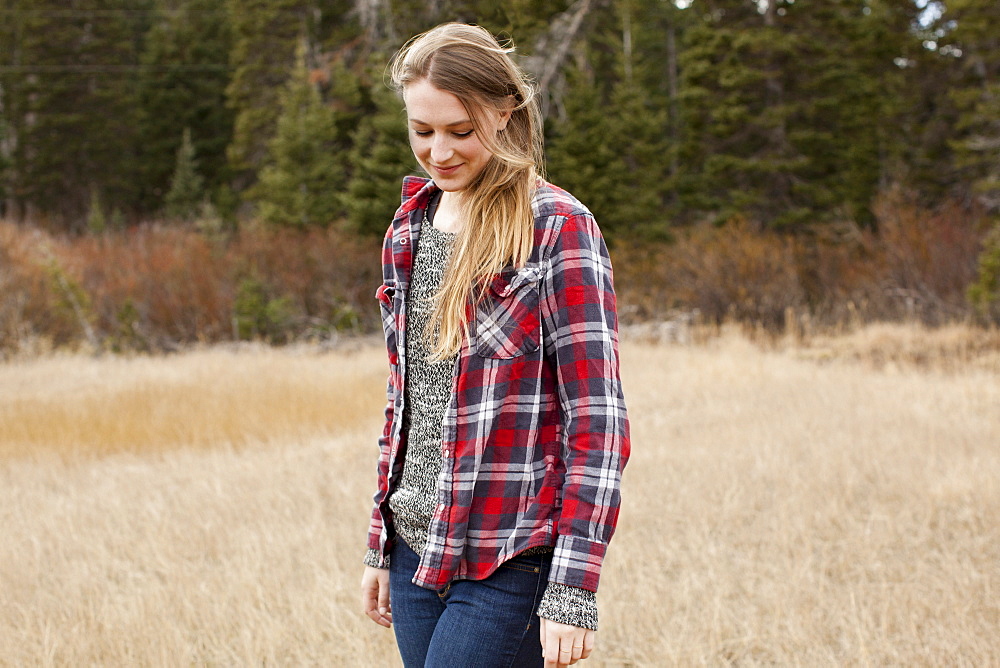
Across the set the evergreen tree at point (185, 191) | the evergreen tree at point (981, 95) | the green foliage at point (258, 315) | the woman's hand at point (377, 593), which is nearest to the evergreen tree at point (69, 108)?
the evergreen tree at point (185, 191)

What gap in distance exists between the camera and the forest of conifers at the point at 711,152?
1524cm

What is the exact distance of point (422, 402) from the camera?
5.77 ft

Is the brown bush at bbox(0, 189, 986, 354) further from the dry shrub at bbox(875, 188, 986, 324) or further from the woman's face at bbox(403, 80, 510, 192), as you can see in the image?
the woman's face at bbox(403, 80, 510, 192)

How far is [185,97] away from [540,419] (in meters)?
36.4

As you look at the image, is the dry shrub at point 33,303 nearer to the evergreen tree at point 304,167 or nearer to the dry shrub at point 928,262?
the evergreen tree at point 304,167

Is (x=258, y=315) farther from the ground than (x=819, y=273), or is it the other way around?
(x=819, y=273)

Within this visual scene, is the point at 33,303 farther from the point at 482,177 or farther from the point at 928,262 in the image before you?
the point at 482,177

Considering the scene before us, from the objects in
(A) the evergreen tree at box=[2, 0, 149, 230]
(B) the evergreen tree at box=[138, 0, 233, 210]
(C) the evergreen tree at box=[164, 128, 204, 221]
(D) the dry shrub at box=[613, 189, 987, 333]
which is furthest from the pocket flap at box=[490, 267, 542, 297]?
(B) the evergreen tree at box=[138, 0, 233, 210]

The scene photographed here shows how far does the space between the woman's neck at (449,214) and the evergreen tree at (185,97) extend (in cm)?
3411

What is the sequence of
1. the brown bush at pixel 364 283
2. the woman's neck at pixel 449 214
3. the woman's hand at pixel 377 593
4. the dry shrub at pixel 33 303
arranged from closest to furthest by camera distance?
the woman's neck at pixel 449 214 → the woman's hand at pixel 377 593 → the dry shrub at pixel 33 303 → the brown bush at pixel 364 283

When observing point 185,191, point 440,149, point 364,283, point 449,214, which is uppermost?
point 440,149

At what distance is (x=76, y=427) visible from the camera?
830cm

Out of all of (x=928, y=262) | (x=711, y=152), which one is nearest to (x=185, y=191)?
(x=711, y=152)

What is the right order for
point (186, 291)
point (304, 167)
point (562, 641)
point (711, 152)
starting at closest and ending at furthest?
point (562, 641)
point (186, 291)
point (711, 152)
point (304, 167)
